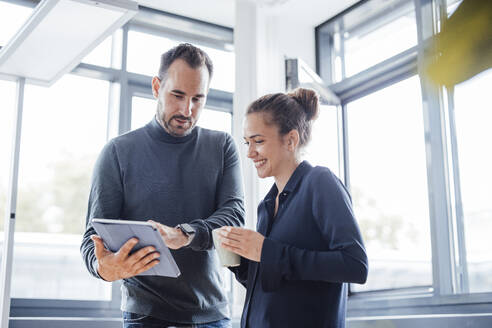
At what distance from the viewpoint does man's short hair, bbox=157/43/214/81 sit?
1.61 m

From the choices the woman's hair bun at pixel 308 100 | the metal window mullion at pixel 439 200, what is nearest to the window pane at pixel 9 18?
the metal window mullion at pixel 439 200

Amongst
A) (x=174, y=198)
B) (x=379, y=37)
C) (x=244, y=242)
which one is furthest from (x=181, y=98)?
(x=379, y=37)

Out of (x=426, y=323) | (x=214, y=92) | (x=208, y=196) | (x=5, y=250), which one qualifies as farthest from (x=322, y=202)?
(x=214, y=92)

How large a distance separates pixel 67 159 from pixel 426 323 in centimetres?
230

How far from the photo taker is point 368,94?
3.74 meters

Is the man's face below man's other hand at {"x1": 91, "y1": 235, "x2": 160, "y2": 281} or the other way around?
the other way around

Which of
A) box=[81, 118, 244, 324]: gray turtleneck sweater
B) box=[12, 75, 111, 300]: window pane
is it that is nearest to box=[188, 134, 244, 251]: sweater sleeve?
box=[81, 118, 244, 324]: gray turtleneck sweater

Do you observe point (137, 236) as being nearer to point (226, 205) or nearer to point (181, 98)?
point (226, 205)

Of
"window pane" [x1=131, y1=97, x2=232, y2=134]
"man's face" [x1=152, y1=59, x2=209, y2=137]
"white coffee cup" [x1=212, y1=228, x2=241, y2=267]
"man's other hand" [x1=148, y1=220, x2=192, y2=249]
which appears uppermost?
"window pane" [x1=131, y1=97, x2=232, y2=134]

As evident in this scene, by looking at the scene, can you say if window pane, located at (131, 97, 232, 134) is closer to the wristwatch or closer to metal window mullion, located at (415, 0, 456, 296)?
metal window mullion, located at (415, 0, 456, 296)

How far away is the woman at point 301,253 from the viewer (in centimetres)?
115

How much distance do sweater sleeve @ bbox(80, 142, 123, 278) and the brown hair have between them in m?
0.39

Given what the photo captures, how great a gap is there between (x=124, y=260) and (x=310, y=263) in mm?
417

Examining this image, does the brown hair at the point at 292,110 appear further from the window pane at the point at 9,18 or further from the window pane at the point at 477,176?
the window pane at the point at 9,18
